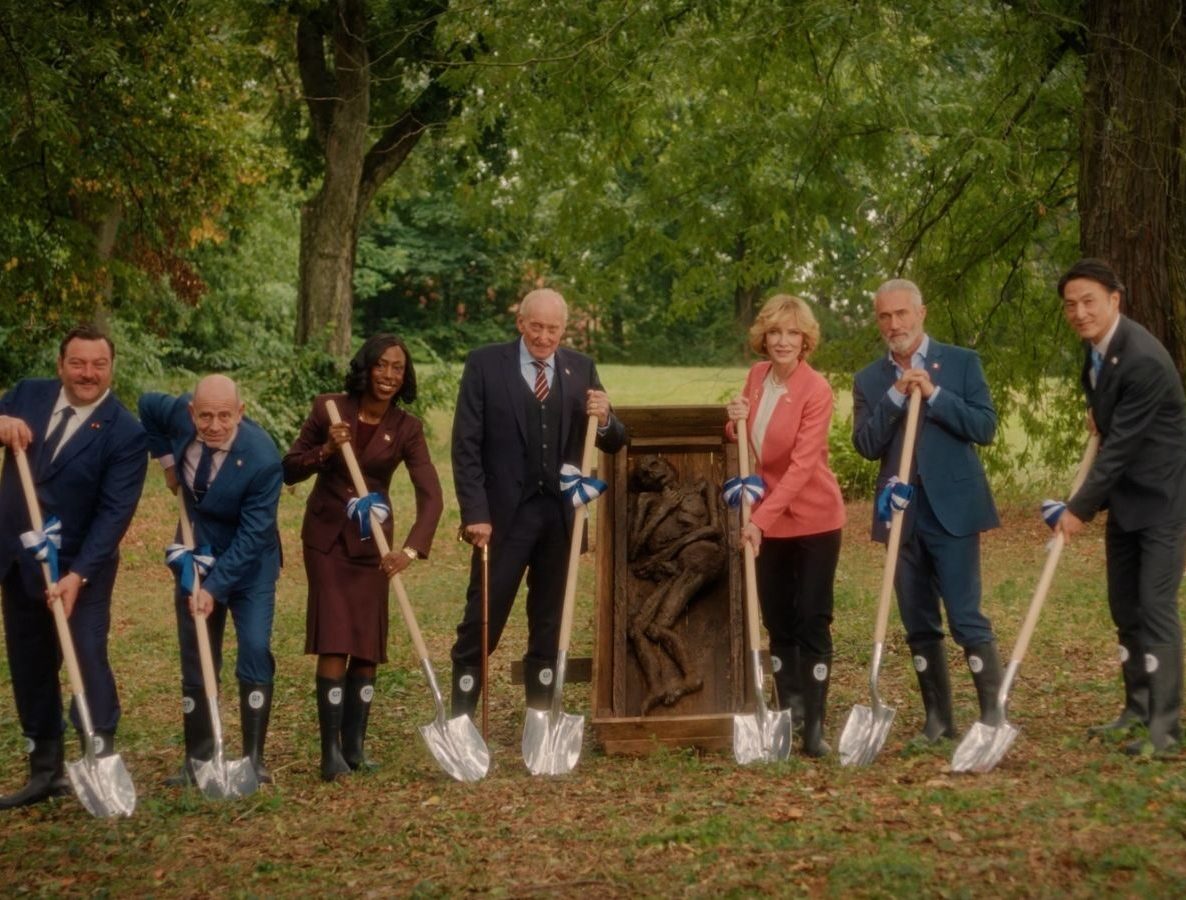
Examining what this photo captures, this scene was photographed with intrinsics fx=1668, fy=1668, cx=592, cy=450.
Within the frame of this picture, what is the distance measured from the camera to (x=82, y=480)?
7238 mm

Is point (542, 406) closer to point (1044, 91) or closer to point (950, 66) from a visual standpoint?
point (1044, 91)

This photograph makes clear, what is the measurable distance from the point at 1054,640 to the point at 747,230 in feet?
21.3

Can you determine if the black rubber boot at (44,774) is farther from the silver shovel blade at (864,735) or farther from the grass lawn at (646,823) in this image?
the silver shovel blade at (864,735)

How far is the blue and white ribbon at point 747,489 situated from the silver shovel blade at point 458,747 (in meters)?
1.60

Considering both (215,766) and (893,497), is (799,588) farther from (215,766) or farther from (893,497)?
(215,766)

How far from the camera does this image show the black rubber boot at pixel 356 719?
7.65 metres

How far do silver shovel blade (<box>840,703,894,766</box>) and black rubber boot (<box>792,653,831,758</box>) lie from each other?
0.87 ft

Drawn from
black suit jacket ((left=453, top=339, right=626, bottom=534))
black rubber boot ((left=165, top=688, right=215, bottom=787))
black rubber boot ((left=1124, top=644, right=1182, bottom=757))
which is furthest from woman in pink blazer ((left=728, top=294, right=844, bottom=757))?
black rubber boot ((left=165, top=688, right=215, bottom=787))

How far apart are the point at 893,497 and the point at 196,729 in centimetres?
327

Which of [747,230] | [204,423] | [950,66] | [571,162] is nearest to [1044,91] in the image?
[950,66]

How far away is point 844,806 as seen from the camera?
21.1 ft

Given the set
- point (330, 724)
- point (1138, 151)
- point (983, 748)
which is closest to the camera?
point (983, 748)

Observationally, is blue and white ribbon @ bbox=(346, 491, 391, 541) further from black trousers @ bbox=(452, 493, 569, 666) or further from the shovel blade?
the shovel blade

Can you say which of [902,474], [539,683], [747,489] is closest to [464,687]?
[539,683]
